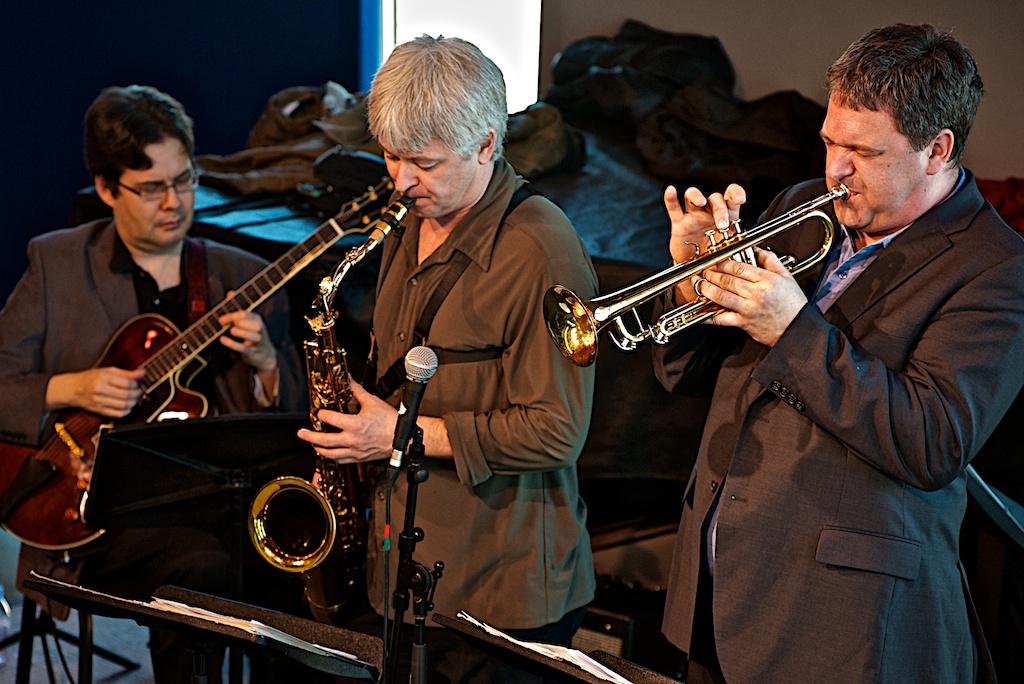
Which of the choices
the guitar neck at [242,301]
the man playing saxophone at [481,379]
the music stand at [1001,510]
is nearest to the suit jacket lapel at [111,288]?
the guitar neck at [242,301]

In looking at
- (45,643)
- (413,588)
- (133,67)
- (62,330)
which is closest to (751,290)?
(413,588)

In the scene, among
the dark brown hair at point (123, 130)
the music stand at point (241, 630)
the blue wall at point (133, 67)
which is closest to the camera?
the music stand at point (241, 630)

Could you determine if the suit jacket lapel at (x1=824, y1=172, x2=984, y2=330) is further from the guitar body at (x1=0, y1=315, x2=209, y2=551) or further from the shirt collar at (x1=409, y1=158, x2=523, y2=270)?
the guitar body at (x1=0, y1=315, x2=209, y2=551)

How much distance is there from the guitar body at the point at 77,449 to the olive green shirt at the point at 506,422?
990mm

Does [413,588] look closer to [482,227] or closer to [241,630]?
[241,630]

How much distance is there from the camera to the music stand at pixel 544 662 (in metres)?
1.66

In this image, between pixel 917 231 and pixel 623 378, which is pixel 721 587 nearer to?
pixel 917 231

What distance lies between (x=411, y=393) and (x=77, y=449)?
152 centimetres

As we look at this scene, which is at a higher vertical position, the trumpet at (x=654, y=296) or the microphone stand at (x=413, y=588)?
the trumpet at (x=654, y=296)

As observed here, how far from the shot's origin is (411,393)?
1800 millimetres

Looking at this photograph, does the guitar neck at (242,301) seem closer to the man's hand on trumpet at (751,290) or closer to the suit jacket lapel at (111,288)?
the suit jacket lapel at (111,288)

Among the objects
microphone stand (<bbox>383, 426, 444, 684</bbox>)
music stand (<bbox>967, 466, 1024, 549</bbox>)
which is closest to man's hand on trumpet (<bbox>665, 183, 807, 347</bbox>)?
microphone stand (<bbox>383, 426, 444, 684</bbox>)

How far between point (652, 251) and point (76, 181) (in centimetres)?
344

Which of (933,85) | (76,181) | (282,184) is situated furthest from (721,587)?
(76,181)
